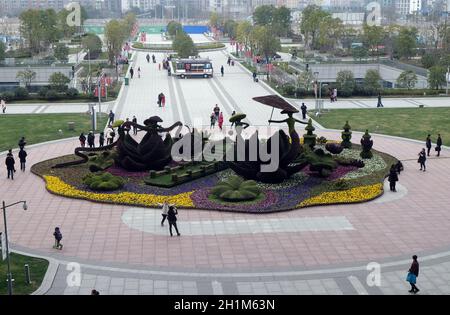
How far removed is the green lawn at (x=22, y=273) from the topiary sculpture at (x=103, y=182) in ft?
21.2

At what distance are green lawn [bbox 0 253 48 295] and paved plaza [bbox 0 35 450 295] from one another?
1.05 feet

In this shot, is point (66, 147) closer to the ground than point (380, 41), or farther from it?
closer to the ground

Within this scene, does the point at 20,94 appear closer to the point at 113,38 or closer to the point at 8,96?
the point at 8,96

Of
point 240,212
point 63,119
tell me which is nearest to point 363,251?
point 240,212

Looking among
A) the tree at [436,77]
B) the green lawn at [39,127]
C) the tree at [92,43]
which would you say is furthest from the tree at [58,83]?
the tree at [436,77]

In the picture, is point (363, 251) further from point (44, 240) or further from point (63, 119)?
point (63, 119)

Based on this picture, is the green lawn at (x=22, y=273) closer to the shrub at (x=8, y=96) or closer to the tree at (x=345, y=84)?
the shrub at (x=8, y=96)

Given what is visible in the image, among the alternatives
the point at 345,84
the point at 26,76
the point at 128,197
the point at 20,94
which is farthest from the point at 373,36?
the point at 128,197

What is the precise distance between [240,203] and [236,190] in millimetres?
824

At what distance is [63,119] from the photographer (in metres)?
42.2

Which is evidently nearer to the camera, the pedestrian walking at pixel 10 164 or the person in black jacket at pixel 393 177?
the person in black jacket at pixel 393 177

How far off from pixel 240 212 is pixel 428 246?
22.0 feet

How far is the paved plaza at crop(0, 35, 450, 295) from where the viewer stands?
1784 cm

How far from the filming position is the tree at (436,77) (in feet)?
177
